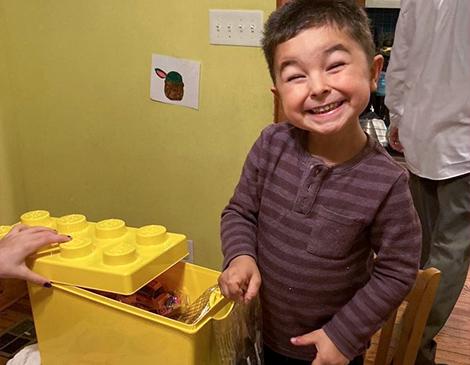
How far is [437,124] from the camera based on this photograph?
1529mm

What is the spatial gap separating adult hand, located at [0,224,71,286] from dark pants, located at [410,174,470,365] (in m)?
1.15

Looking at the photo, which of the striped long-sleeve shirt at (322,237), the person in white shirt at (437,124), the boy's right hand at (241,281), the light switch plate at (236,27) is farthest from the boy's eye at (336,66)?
the person in white shirt at (437,124)

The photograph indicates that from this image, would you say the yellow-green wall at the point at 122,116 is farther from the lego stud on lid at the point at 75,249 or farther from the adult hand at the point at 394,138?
the lego stud on lid at the point at 75,249

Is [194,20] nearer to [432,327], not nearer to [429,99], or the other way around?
[429,99]

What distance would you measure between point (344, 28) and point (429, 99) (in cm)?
88

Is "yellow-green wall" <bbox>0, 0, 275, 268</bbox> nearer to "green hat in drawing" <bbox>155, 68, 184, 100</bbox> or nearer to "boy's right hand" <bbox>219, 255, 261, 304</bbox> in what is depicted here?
"green hat in drawing" <bbox>155, 68, 184, 100</bbox>

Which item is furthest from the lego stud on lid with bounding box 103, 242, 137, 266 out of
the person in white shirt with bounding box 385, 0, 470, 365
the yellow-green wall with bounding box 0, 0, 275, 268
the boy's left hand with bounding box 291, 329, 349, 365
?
the person in white shirt with bounding box 385, 0, 470, 365

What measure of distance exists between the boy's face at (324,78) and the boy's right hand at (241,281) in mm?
243

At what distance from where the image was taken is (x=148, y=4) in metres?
1.55

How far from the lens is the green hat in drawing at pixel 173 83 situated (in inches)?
63.1

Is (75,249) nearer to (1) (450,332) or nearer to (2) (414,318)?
(2) (414,318)

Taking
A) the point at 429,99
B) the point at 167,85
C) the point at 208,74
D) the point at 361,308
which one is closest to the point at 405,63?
the point at 429,99

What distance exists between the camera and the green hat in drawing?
1603mm

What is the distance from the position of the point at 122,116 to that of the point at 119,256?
0.96m
